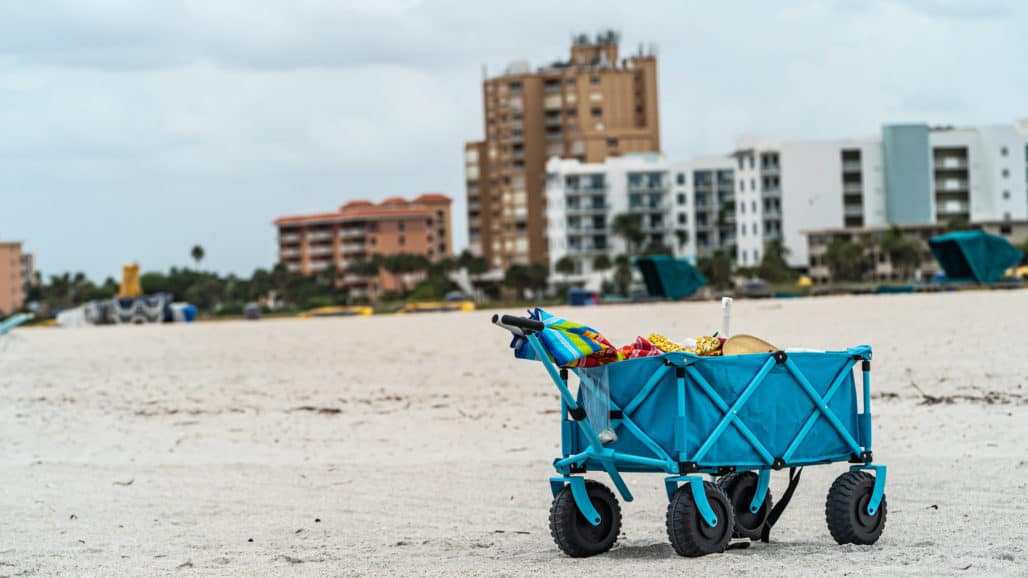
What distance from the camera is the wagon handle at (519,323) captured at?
A: 674 cm

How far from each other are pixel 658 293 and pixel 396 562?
52.5 meters

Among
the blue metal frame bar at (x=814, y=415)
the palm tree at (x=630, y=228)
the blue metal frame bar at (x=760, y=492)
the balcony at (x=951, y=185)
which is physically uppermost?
the balcony at (x=951, y=185)

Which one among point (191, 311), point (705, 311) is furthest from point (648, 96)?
point (705, 311)

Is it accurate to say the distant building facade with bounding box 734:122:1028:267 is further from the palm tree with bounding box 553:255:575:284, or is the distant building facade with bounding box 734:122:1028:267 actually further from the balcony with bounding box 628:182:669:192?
the palm tree with bounding box 553:255:575:284

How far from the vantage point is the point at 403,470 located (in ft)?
39.7

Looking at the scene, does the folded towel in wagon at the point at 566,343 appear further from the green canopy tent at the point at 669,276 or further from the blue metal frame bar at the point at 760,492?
the green canopy tent at the point at 669,276

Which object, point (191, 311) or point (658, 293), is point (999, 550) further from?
point (191, 311)

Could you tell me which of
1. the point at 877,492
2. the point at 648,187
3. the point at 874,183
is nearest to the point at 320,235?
the point at 648,187

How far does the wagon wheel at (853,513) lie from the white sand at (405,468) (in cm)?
11

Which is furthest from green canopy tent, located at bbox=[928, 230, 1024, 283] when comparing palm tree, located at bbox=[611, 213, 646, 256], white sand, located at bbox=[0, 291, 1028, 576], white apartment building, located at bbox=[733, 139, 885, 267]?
palm tree, located at bbox=[611, 213, 646, 256]

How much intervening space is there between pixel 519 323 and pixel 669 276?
52093mm

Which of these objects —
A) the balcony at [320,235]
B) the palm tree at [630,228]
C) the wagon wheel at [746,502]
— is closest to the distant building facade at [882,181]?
the palm tree at [630,228]

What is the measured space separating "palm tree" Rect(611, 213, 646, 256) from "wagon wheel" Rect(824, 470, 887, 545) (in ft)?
374

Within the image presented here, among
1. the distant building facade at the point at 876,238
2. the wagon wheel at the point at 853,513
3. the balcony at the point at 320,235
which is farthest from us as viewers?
the balcony at the point at 320,235
